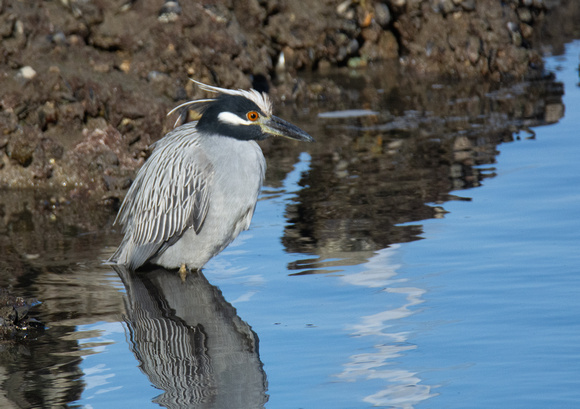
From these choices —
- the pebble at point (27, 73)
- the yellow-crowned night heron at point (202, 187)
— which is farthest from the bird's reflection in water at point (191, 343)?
the pebble at point (27, 73)

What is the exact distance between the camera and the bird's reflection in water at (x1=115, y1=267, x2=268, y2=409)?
182 inches

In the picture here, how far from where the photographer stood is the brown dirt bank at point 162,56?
8625 mm

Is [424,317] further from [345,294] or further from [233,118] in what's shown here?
[233,118]

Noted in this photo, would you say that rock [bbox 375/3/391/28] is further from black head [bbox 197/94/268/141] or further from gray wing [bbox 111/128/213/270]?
gray wing [bbox 111/128/213/270]

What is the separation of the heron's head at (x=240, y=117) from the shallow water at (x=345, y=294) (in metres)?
0.89

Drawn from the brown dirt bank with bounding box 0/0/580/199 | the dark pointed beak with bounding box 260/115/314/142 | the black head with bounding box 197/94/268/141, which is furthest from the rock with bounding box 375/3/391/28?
the black head with bounding box 197/94/268/141

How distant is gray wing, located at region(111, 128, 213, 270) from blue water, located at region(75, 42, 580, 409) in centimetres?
34

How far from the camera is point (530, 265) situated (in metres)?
6.25

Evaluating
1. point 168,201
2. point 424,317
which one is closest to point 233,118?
point 168,201

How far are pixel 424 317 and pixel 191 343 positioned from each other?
135 centimetres

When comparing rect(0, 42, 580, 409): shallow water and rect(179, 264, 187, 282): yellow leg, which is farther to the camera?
rect(179, 264, 187, 282): yellow leg

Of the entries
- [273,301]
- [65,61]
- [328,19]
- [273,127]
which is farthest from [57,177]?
[328,19]

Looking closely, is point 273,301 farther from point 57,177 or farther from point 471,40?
point 471,40

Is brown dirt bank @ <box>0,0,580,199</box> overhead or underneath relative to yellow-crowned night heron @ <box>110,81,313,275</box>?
overhead
